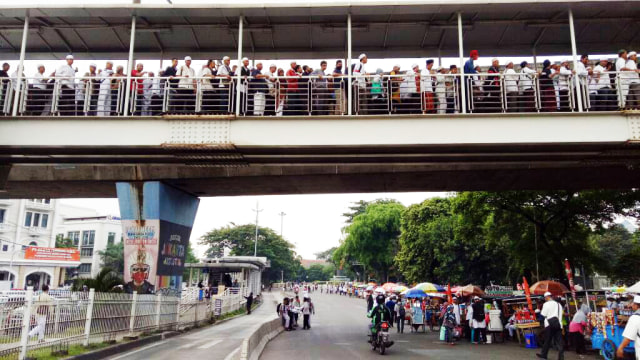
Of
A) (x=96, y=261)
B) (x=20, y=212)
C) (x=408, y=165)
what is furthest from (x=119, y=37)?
(x=96, y=261)

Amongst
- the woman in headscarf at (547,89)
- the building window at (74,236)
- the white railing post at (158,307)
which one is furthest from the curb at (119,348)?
the building window at (74,236)

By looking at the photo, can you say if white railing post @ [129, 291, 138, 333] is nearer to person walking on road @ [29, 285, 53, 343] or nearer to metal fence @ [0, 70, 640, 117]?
person walking on road @ [29, 285, 53, 343]

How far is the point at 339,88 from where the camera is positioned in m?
12.5

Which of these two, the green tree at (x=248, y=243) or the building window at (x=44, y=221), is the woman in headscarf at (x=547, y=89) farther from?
the green tree at (x=248, y=243)

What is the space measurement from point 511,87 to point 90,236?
226ft

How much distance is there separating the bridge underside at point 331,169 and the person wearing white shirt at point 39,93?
1.19 m

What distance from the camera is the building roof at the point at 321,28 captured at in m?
12.5

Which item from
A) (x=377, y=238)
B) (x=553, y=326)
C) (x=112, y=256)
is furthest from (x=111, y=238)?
(x=553, y=326)

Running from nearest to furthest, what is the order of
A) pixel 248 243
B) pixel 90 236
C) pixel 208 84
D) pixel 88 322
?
Result: pixel 88 322 → pixel 208 84 → pixel 90 236 → pixel 248 243

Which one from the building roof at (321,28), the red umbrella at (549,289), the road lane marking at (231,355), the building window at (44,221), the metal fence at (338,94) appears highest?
the building roof at (321,28)

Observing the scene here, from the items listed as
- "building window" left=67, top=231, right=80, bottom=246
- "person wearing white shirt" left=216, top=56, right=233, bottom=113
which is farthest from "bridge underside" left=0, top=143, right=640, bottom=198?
"building window" left=67, top=231, right=80, bottom=246

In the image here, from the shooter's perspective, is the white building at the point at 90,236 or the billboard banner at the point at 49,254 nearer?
the billboard banner at the point at 49,254

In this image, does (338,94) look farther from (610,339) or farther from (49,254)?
(49,254)

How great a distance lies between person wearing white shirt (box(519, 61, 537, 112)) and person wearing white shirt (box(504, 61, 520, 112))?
15cm
